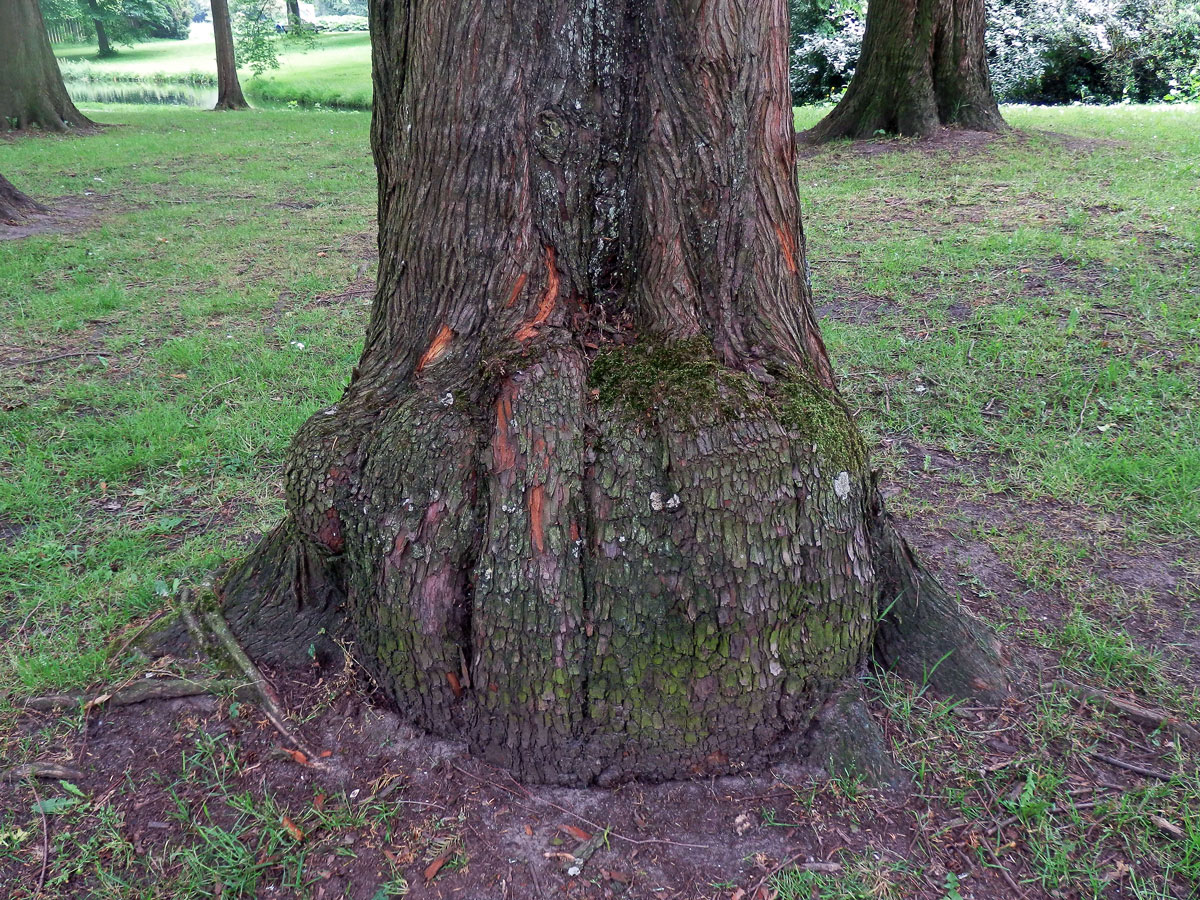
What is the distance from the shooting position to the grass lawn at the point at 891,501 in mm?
2105

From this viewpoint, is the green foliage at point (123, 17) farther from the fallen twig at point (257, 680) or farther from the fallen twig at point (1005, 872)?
the fallen twig at point (1005, 872)

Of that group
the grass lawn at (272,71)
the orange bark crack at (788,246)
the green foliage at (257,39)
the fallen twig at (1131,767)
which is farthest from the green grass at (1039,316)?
the green foliage at (257,39)

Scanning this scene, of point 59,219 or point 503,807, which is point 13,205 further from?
point 503,807

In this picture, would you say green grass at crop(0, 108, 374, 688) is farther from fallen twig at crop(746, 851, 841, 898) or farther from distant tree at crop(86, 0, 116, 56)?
distant tree at crop(86, 0, 116, 56)

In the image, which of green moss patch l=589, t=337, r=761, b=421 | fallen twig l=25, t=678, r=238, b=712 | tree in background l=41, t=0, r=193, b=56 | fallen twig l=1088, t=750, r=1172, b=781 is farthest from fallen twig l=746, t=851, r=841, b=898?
tree in background l=41, t=0, r=193, b=56

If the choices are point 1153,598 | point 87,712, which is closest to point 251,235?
point 87,712

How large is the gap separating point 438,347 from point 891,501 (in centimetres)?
214

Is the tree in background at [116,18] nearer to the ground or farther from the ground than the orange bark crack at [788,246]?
farther from the ground

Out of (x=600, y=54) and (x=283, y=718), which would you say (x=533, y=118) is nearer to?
(x=600, y=54)

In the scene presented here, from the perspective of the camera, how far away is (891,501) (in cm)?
359

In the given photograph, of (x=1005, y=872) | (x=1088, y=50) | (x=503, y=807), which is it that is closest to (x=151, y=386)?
(x=503, y=807)

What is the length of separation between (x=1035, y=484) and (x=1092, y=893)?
80.0 inches

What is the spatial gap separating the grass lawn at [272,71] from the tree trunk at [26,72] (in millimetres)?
9002

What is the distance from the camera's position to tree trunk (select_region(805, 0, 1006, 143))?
9578mm
